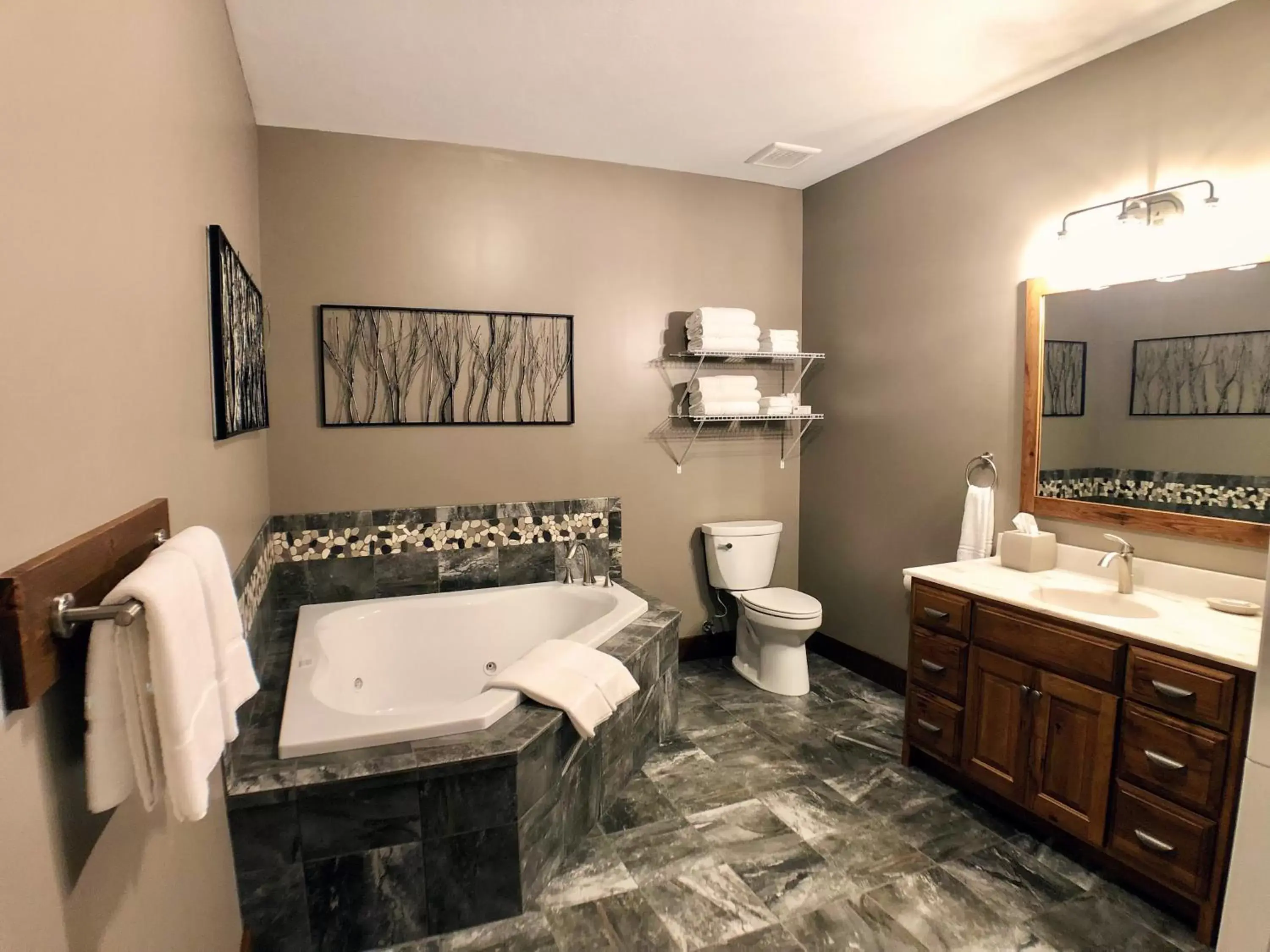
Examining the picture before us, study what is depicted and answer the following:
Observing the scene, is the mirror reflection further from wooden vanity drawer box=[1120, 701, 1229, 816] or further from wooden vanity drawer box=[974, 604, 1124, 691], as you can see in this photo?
wooden vanity drawer box=[1120, 701, 1229, 816]

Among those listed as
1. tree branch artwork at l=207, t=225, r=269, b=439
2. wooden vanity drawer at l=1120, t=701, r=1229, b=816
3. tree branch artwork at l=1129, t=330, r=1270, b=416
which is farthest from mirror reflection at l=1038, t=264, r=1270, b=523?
tree branch artwork at l=207, t=225, r=269, b=439

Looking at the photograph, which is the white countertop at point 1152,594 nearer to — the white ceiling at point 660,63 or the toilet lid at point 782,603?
the toilet lid at point 782,603

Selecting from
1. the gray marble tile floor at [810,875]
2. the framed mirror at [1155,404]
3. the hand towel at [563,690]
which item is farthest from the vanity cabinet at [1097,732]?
the hand towel at [563,690]

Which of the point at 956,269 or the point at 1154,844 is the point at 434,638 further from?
the point at 956,269

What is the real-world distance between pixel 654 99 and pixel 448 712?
2.38 metres

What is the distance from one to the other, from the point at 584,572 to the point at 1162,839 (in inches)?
92.1

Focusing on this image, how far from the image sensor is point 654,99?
8.94ft

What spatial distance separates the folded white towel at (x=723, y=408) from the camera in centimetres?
348

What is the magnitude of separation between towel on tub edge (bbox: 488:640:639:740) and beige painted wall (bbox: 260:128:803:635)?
1247 mm

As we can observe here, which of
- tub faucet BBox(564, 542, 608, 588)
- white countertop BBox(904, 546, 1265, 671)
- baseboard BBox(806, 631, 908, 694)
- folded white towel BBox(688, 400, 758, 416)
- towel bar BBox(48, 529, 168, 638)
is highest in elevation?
folded white towel BBox(688, 400, 758, 416)

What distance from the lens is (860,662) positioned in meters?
3.62

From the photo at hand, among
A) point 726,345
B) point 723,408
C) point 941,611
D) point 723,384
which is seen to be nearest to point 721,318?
point 726,345

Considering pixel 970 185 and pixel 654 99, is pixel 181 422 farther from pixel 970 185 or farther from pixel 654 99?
pixel 970 185

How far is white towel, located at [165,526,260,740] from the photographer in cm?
97
